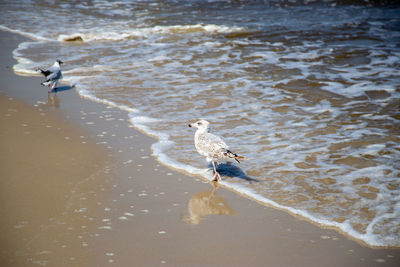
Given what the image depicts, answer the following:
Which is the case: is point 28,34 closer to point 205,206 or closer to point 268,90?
point 268,90

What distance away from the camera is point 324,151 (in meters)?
5.86

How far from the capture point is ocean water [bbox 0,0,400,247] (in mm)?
4973

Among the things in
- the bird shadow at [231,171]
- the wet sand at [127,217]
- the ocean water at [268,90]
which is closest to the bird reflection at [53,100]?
the ocean water at [268,90]

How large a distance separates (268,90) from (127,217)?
486 centimetres

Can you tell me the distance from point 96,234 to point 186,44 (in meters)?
9.24

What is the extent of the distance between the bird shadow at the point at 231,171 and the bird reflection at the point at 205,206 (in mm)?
480

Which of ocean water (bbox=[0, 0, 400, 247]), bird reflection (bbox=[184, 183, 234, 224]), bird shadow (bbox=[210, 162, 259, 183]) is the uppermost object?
ocean water (bbox=[0, 0, 400, 247])

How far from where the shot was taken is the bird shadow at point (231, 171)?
5250 millimetres

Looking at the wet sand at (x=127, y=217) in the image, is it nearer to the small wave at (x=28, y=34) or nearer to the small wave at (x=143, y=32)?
the small wave at (x=143, y=32)

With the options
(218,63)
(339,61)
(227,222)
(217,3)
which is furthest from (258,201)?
(217,3)

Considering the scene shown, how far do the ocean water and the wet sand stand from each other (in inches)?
Result: 11.9

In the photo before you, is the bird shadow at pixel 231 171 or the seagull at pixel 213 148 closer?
the seagull at pixel 213 148

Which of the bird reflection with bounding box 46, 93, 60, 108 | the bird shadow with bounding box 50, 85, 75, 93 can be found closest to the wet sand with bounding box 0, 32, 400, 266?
the bird reflection with bounding box 46, 93, 60, 108

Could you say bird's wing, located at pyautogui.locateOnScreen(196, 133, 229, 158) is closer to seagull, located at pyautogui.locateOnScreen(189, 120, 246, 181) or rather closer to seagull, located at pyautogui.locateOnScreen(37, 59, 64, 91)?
seagull, located at pyautogui.locateOnScreen(189, 120, 246, 181)
